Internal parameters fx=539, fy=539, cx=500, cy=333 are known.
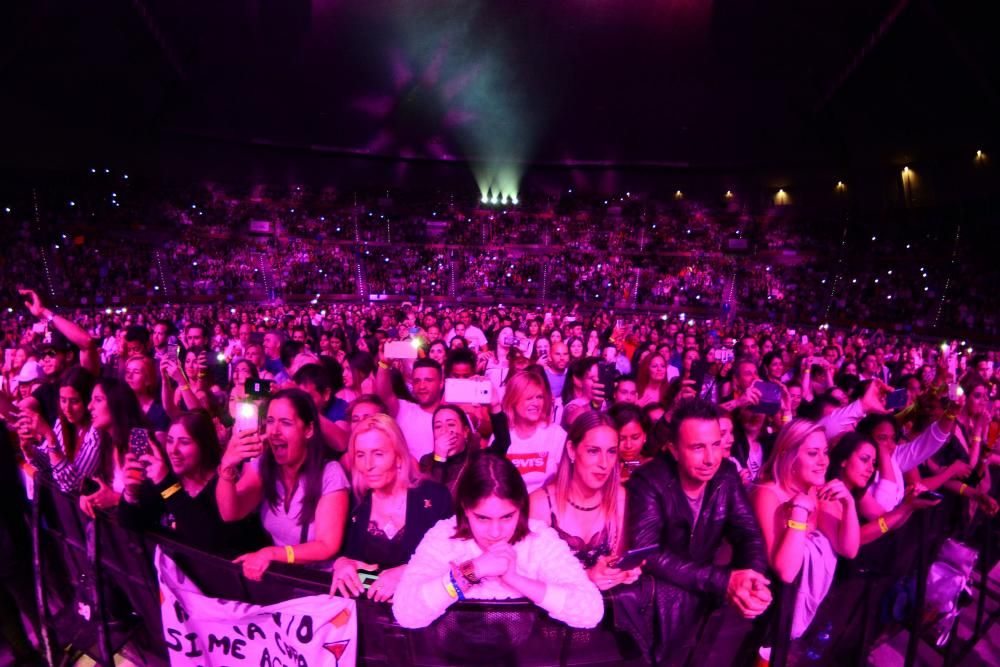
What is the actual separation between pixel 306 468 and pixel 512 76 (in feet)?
90.5

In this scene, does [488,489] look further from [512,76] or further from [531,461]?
[512,76]

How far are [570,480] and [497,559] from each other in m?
0.85

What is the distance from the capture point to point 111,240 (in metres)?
23.5

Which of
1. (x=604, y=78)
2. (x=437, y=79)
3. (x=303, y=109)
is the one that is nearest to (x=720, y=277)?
(x=604, y=78)

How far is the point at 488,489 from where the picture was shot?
1.99 m

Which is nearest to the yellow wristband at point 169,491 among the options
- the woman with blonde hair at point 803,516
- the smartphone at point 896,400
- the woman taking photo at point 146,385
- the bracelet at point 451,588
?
the bracelet at point 451,588

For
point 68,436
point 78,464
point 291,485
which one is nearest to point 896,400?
point 291,485

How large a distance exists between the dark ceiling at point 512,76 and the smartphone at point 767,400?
17687mm

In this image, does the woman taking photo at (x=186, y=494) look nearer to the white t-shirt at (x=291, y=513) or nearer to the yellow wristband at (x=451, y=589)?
the white t-shirt at (x=291, y=513)

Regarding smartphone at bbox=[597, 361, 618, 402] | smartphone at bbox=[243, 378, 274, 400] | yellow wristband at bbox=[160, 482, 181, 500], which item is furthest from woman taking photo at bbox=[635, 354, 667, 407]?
yellow wristband at bbox=[160, 482, 181, 500]

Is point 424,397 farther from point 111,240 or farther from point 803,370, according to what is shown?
point 111,240

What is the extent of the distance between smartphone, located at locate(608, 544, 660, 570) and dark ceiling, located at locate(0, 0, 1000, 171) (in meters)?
18.8

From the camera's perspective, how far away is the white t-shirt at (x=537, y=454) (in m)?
3.50

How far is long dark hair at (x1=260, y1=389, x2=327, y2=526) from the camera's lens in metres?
2.63
